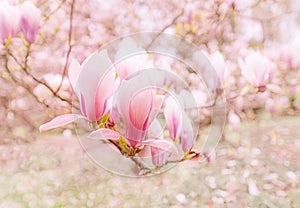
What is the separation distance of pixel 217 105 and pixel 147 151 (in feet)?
2.94

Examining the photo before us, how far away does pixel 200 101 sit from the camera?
1.57 metres

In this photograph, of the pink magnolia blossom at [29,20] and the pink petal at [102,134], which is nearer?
the pink petal at [102,134]

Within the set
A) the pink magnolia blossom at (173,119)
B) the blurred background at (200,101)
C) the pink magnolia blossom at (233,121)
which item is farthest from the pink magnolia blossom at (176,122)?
the pink magnolia blossom at (233,121)

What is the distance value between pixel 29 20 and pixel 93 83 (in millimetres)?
454

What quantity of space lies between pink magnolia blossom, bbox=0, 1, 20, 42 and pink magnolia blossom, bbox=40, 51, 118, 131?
43cm

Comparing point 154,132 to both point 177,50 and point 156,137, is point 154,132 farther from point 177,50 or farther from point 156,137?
point 177,50

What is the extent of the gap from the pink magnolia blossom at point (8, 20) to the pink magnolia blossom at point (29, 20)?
15 millimetres

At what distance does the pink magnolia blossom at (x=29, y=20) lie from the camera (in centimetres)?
91

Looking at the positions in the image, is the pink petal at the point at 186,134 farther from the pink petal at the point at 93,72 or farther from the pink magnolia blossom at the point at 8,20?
the pink magnolia blossom at the point at 8,20

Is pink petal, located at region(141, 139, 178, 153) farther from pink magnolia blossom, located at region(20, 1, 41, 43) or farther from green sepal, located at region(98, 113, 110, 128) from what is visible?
pink magnolia blossom, located at region(20, 1, 41, 43)

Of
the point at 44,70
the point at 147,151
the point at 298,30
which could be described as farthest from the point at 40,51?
the point at 147,151

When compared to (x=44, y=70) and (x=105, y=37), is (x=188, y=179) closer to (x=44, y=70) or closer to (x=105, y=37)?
(x=105, y=37)

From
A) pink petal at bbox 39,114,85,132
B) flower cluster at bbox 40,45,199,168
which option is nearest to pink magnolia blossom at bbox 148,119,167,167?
flower cluster at bbox 40,45,199,168

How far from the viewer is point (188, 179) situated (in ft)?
4.88
